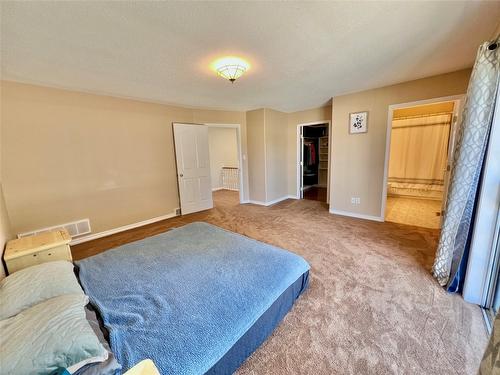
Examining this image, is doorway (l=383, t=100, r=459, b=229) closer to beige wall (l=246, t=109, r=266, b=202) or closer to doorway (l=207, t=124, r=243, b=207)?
beige wall (l=246, t=109, r=266, b=202)

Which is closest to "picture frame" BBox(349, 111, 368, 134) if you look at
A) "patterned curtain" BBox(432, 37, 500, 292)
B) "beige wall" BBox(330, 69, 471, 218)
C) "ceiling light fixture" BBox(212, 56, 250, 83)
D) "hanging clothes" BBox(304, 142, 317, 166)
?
"beige wall" BBox(330, 69, 471, 218)

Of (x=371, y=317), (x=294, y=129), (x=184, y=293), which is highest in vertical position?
(x=294, y=129)

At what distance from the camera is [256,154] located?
4984 millimetres

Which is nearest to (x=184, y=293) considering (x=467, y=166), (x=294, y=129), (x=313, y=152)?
(x=467, y=166)

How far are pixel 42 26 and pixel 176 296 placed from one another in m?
2.30

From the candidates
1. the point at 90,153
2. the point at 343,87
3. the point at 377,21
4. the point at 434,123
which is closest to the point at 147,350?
the point at 377,21

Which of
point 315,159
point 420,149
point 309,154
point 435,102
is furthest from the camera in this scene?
point 315,159

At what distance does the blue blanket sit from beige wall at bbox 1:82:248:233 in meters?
1.87

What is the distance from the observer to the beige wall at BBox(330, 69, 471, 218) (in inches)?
123

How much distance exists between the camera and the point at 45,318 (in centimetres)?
86

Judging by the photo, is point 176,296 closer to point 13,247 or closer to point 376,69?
point 13,247

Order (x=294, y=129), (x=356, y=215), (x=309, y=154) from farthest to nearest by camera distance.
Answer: (x=309, y=154) → (x=294, y=129) → (x=356, y=215)

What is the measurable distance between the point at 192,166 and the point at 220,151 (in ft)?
10.4

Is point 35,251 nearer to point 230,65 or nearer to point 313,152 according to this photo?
point 230,65
